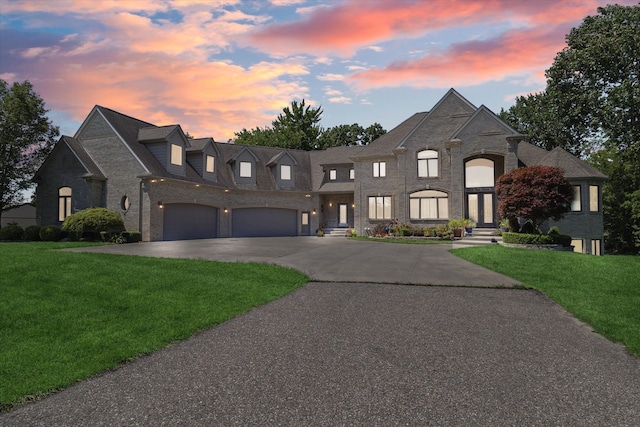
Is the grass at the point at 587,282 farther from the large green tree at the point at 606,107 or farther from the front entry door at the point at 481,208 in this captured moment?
the large green tree at the point at 606,107

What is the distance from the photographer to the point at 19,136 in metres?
27.4

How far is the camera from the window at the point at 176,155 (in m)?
26.2

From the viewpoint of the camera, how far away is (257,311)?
289 inches

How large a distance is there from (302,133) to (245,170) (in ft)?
81.6

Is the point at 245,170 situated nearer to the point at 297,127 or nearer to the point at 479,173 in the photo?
the point at 479,173

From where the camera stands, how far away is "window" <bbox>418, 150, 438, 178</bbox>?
2855cm

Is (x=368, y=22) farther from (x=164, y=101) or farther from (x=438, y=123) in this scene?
(x=164, y=101)

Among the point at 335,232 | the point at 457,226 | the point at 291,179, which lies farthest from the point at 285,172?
the point at 457,226

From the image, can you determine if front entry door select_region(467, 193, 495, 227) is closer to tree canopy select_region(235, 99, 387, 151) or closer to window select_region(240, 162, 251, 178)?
window select_region(240, 162, 251, 178)

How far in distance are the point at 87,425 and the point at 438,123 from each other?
1151 inches

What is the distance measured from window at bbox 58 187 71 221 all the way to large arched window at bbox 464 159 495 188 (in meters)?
28.5

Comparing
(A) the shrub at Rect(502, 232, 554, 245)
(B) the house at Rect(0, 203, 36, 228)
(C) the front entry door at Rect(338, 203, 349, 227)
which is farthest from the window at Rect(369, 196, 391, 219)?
(B) the house at Rect(0, 203, 36, 228)

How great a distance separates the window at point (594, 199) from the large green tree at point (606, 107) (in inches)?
290

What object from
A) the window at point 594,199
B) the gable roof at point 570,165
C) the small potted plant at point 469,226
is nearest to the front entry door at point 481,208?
the small potted plant at point 469,226
